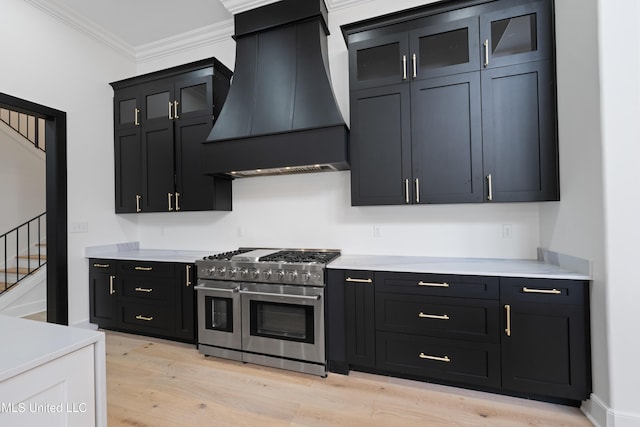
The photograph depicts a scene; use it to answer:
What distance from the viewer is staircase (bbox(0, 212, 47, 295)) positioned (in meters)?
4.15

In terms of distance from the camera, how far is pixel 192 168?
3223 millimetres

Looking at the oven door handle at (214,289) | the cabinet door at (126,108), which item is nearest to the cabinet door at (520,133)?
the oven door handle at (214,289)

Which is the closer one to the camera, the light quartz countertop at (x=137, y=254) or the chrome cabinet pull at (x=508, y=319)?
the chrome cabinet pull at (x=508, y=319)

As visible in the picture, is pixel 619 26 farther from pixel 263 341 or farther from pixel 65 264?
pixel 65 264

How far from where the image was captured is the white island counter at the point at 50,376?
0.84 meters

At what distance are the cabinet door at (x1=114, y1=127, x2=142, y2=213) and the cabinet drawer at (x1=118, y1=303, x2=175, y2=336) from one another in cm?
115

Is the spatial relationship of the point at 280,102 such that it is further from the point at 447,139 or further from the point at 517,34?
the point at 517,34

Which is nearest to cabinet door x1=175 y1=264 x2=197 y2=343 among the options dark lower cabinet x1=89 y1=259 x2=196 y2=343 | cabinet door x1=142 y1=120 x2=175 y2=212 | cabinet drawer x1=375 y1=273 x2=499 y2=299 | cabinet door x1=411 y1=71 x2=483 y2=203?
dark lower cabinet x1=89 y1=259 x2=196 y2=343

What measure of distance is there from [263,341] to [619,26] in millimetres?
3198

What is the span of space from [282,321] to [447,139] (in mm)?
2037

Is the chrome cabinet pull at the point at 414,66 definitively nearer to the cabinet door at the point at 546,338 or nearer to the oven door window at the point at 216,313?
the cabinet door at the point at 546,338

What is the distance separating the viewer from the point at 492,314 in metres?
2.04

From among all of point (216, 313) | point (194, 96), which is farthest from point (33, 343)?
point (194, 96)

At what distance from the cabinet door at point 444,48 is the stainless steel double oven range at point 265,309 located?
5.95 ft
